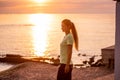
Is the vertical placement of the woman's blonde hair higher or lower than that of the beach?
higher

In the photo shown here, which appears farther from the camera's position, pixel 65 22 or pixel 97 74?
pixel 97 74

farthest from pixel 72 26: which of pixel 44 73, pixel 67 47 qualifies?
pixel 44 73

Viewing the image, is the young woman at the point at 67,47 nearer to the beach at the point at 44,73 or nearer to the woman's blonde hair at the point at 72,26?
the woman's blonde hair at the point at 72,26

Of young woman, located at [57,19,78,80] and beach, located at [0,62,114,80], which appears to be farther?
beach, located at [0,62,114,80]

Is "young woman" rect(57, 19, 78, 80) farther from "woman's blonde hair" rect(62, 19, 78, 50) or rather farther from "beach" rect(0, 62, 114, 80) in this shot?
"beach" rect(0, 62, 114, 80)

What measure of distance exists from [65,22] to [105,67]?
10510 mm

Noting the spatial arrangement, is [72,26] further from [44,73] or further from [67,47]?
[44,73]

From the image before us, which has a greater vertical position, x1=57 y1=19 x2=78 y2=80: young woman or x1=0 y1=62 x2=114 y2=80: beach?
x1=57 y1=19 x2=78 y2=80: young woman

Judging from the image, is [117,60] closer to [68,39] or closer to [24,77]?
[68,39]

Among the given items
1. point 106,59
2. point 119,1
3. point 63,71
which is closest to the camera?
point 119,1

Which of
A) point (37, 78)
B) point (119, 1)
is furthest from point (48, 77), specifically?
point (119, 1)

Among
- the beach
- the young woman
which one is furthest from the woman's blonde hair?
Answer: the beach

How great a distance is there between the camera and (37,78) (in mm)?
17781

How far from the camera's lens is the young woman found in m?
9.62
